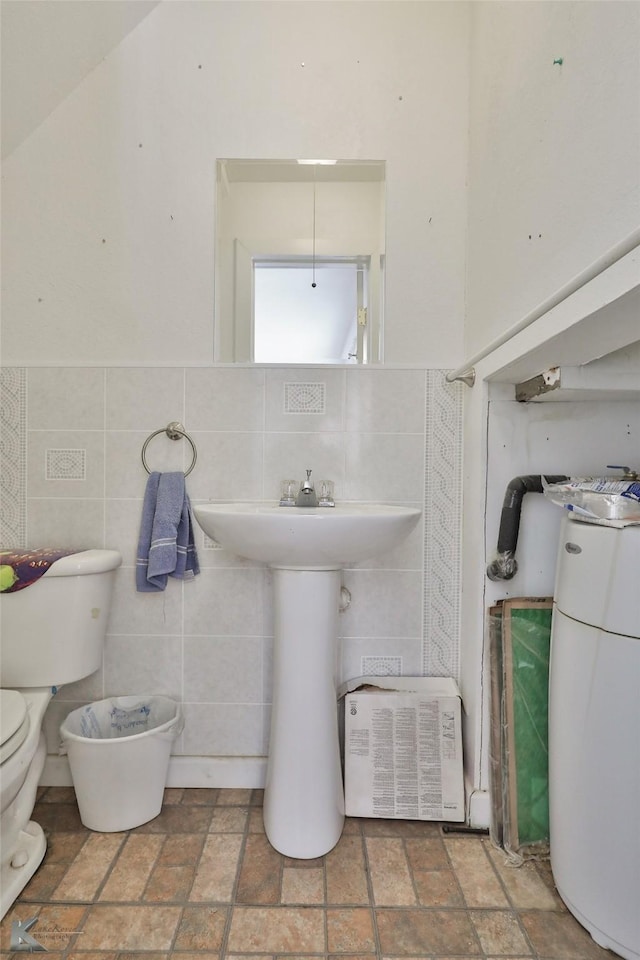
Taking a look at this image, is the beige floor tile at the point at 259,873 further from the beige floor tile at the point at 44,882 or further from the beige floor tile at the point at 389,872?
the beige floor tile at the point at 44,882

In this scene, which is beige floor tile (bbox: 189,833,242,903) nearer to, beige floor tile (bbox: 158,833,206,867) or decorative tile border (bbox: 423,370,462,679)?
beige floor tile (bbox: 158,833,206,867)

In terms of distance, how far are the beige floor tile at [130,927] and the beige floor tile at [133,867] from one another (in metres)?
0.03

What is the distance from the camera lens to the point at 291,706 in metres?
1.07

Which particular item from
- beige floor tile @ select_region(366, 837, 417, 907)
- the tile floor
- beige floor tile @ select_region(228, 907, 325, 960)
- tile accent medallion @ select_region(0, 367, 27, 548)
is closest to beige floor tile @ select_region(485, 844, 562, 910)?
the tile floor

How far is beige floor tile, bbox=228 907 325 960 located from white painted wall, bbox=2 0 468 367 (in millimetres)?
1360

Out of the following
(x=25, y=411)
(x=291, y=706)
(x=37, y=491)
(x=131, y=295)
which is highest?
(x=131, y=295)

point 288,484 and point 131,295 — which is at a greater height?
point 131,295

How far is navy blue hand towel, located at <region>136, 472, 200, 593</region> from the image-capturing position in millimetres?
1262

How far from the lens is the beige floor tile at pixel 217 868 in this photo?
3.16 feet

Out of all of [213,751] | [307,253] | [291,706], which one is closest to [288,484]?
[291,706]

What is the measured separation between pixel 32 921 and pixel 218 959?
40 centimetres

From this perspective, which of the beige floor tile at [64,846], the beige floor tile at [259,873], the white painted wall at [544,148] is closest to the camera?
the white painted wall at [544,148]

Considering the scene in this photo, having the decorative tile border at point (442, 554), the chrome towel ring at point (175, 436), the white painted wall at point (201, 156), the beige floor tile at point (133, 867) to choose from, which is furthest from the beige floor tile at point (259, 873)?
the white painted wall at point (201, 156)

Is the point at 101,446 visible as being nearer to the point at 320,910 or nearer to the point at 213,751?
the point at 213,751
